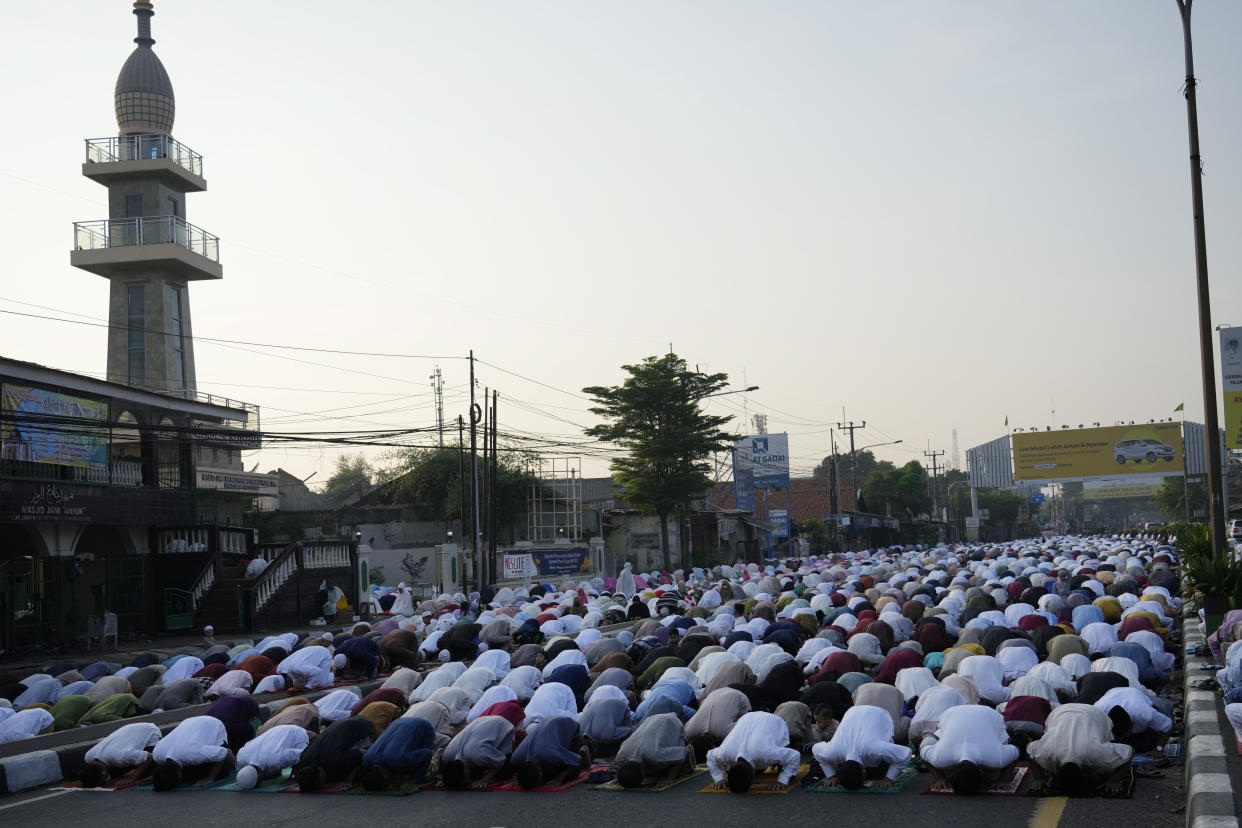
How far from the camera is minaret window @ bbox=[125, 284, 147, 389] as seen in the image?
40094 mm

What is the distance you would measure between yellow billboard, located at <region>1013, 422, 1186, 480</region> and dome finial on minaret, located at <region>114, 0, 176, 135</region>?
46116 mm

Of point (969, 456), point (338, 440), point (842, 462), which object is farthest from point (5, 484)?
point (842, 462)

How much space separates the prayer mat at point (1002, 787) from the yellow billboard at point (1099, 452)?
55.4m

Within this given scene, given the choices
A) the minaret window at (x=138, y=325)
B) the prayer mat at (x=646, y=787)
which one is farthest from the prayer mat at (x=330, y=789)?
the minaret window at (x=138, y=325)

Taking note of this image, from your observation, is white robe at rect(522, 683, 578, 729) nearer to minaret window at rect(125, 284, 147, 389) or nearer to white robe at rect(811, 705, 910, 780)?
white robe at rect(811, 705, 910, 780)

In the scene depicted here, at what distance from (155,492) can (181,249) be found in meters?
14.6

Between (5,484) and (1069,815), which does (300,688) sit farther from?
(1069,815)

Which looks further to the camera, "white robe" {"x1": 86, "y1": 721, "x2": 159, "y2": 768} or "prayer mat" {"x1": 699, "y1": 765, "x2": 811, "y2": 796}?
"white robe" {"x1": 86, "y1": 721, "x2": 159, "y2": 768}

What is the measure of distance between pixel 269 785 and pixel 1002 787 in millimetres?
7556

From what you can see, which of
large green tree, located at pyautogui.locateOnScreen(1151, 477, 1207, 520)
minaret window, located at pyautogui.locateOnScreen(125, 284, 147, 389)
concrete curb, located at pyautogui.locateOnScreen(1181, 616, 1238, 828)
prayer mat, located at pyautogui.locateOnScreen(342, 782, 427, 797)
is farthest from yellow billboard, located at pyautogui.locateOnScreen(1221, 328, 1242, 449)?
large green tree, located at pyautogui.locateOnScreen(1151, 477, 1207, 520)

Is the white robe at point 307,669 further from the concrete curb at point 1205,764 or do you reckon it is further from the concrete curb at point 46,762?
the concrete curb at point 1205,764

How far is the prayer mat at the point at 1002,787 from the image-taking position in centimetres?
1025

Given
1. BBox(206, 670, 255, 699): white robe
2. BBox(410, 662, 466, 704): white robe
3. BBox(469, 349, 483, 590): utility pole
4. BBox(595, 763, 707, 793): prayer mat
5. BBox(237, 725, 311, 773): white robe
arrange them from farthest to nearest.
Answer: BBox(469, 349, 483, 590): utility pole < BBox(206, 670, 255, 699): white robe < BBox(410, 662, 466, 704): white robe < BBox(237, 725, 311, 773): white robe < BBox(595, 763, 707, 793): prayer mat

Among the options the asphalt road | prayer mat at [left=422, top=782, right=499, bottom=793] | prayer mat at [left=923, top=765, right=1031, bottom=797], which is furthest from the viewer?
prayer mat at [left=422, top=782, right=499, bottom=793]
